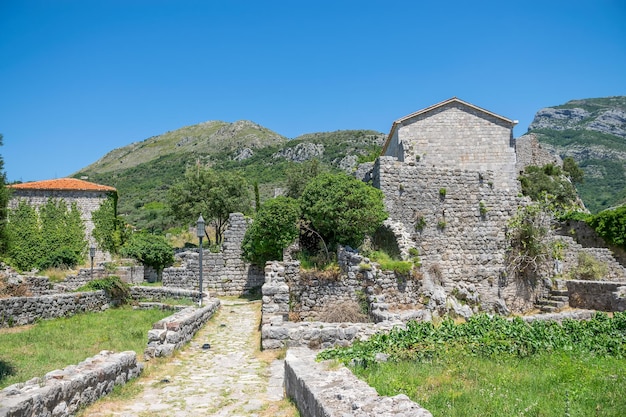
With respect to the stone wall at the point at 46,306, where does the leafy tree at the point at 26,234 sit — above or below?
above

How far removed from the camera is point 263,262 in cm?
1948

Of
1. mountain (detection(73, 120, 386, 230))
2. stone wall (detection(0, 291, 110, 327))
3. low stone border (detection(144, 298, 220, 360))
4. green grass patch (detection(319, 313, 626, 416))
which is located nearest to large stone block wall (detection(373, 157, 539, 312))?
green grass patch (detection(319, 313, 626, 416))

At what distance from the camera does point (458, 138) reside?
64.8 feet

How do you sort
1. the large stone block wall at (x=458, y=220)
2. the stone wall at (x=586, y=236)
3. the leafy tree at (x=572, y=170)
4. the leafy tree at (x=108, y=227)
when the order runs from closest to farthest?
the large stone block wall at (x=458, y=220) → the stone wall at (x=586, y=236) → the leafy tree at (x=108, y=227) → the leafy tree at (x=572, y=170)

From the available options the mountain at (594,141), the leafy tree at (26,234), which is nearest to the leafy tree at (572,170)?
the mountain at (594,141)

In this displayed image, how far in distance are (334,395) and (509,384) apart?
7.10ft

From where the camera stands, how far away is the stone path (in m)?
5.91

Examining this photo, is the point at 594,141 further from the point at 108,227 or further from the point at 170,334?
the point at 170,334

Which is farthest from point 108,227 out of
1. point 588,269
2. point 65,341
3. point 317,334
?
point 588,269

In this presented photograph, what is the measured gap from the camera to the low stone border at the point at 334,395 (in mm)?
3928

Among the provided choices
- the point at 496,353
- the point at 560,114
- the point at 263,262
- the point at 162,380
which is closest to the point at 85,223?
the point at 263,262

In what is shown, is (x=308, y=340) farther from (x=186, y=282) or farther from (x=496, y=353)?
(x=186, y=282)

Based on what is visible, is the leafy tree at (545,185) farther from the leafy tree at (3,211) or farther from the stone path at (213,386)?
the leafy tree at (3,211)

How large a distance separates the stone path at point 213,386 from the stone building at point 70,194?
84.8 feet
